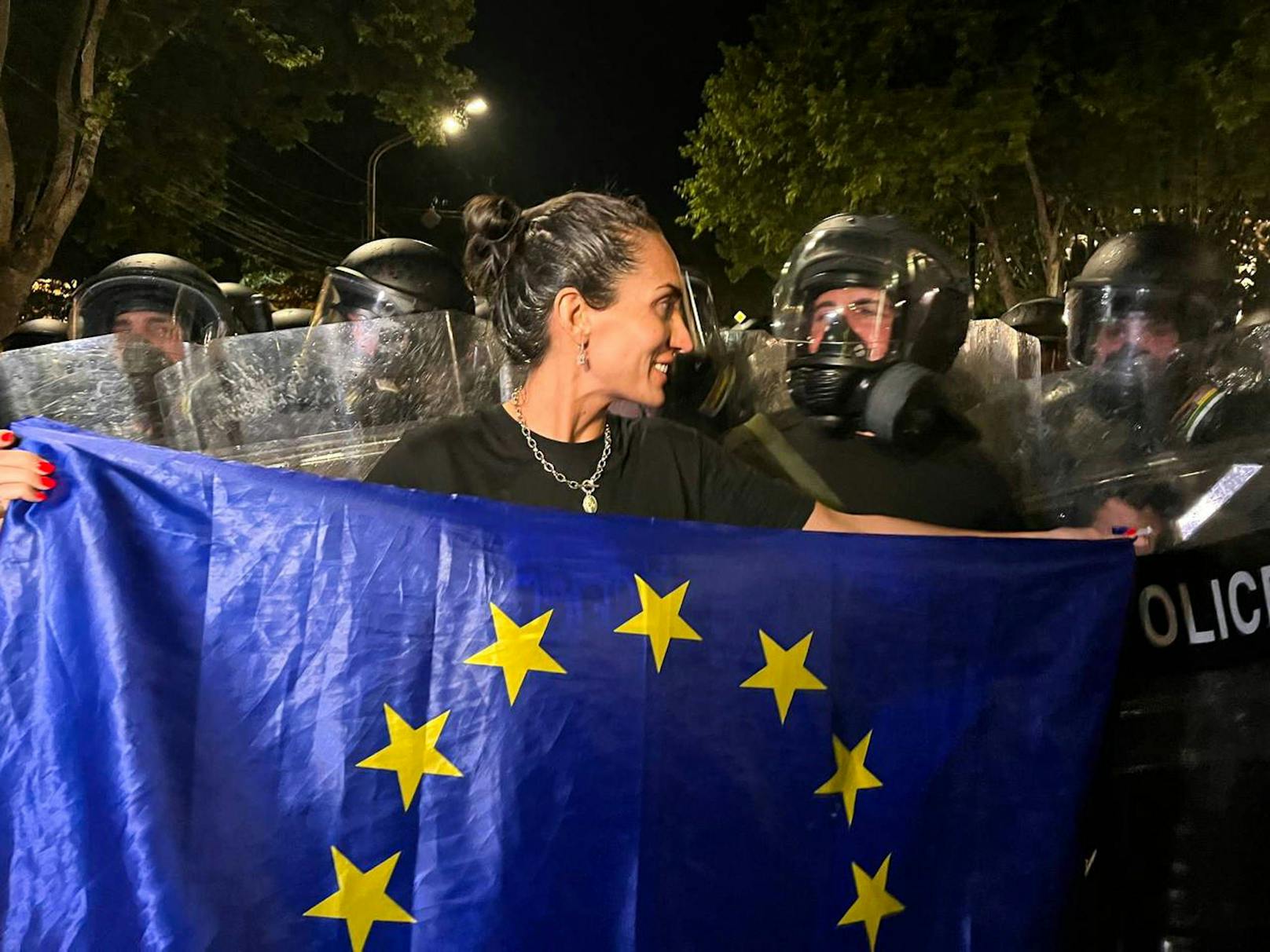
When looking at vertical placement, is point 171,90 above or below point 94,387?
above

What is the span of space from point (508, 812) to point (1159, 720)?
5.57 feet

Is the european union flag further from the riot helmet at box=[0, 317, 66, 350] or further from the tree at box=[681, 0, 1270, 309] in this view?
the tree at box=[681, 0, 1270, 309]

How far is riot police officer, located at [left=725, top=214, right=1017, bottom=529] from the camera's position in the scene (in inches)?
122

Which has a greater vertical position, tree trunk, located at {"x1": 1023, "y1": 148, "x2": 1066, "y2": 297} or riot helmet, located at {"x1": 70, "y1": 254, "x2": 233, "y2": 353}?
tree trunk, located at {"x1": 1023, "y1": 148, "x2": 1066, "y2": 297}

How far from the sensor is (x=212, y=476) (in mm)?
1933

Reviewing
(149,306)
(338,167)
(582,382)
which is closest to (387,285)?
(149,306)

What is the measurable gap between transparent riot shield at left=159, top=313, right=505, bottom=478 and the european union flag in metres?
1.46

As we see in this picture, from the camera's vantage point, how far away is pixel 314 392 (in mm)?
3451

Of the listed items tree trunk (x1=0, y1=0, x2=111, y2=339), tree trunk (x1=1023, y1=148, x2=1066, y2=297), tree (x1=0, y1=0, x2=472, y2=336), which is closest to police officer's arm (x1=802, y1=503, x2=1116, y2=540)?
tree (x1=0, y1=0, x2=472, y2=336)

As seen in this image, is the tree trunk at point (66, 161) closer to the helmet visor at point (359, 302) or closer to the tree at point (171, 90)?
the tree at point (171, 90)

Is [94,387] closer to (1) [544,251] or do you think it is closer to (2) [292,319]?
(1) [544,251]

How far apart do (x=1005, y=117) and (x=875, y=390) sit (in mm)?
12108

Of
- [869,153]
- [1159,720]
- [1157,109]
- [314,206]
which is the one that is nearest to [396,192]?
[314,206]

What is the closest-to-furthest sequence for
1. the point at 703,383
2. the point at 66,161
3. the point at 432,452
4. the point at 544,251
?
the point at 432,452 < the point at 544,251 < the point at 703,383 < the point at 66,161
